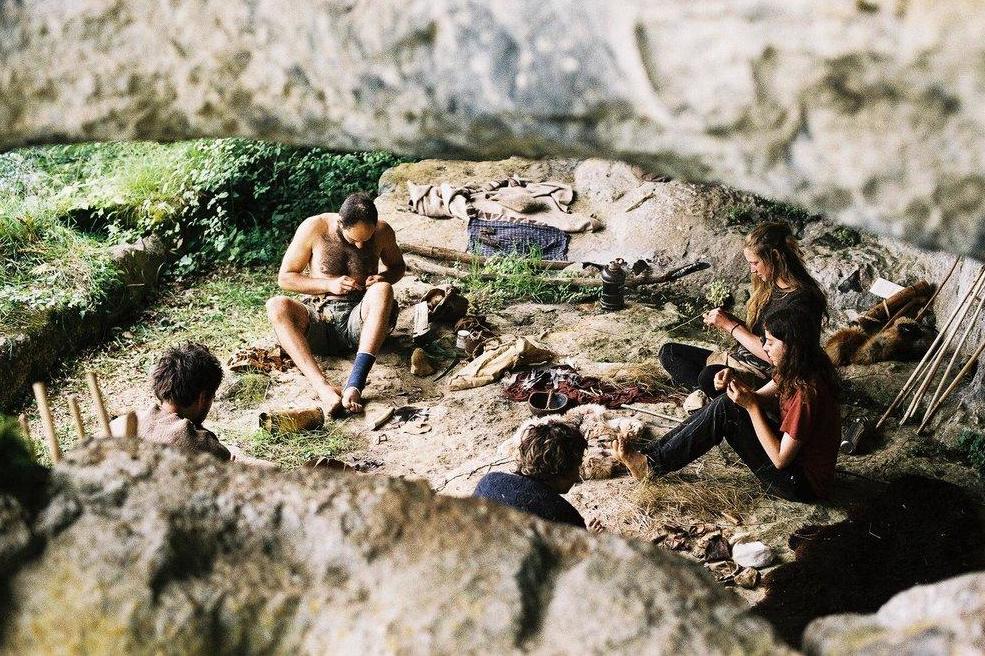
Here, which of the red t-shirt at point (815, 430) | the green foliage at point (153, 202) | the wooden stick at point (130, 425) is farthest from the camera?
the green foliage at point (153, 202)

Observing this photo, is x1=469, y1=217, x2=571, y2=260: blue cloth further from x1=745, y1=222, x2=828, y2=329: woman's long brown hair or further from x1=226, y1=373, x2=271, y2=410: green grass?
x1=745, y1=222, x2=828, y2=329: woman's long brown hair

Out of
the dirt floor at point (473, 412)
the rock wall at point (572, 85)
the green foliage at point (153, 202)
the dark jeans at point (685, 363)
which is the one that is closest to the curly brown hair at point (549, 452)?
the dirt floor at point (473, 412)

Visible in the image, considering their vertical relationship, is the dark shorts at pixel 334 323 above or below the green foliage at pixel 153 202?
below

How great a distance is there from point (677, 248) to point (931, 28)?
685 cm

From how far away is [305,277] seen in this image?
7316mm

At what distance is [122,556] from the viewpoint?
8.54ft

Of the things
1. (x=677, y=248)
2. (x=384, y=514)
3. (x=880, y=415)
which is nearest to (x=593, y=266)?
(x=677, y=248)

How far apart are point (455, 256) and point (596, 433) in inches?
126

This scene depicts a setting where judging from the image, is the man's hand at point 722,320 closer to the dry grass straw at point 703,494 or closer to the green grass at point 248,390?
the dry grass straw at point 703,494

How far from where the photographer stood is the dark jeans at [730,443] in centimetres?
554

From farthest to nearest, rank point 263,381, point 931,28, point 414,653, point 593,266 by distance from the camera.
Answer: point 593,266
point 263,381
point 414,653
point 931,28

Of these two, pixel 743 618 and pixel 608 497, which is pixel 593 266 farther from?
pixel 743 618

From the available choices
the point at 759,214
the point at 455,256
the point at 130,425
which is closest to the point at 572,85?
the point at 130,425

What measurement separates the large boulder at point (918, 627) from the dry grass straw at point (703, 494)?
315 centimetres
